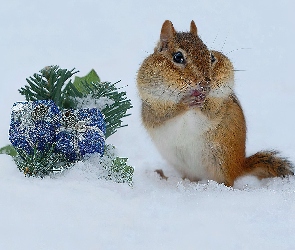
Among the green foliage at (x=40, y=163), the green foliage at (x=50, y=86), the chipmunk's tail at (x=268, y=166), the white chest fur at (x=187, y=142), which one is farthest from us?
the chipmunk's tail at (x=268, y=166)

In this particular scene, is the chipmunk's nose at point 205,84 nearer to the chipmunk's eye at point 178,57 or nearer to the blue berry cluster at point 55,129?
the chipmunk's eye at point 178,57

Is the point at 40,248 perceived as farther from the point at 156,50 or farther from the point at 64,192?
the point at 156,50

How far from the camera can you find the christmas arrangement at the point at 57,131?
178cm

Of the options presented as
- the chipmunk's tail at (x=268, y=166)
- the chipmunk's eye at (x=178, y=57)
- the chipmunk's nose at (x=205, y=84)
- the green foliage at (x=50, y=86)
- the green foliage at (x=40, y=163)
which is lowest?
the green foliage at (x=40, y=163)

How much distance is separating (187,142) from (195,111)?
0.43 ft

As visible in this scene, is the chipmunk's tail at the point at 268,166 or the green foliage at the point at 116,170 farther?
the chipmunk's tail at the point at 268,166

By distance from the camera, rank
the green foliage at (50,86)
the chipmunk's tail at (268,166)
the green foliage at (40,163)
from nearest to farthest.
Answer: the green foliage at (40,163) → the green foliage at (50,86) → the chipmunk's tail at (268,166)

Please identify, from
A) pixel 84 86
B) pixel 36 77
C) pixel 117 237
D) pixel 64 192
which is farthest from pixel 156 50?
pixel 117 237

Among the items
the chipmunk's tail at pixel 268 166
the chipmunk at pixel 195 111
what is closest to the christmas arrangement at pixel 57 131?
the chipmunk at pixel 195 111

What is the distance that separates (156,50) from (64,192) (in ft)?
2.72

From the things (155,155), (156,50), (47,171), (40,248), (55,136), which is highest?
(156,50)

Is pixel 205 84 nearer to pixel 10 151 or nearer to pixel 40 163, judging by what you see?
pixel 40 163

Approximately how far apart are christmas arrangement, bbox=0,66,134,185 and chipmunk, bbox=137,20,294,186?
10.8 inches

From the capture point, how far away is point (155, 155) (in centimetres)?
253
